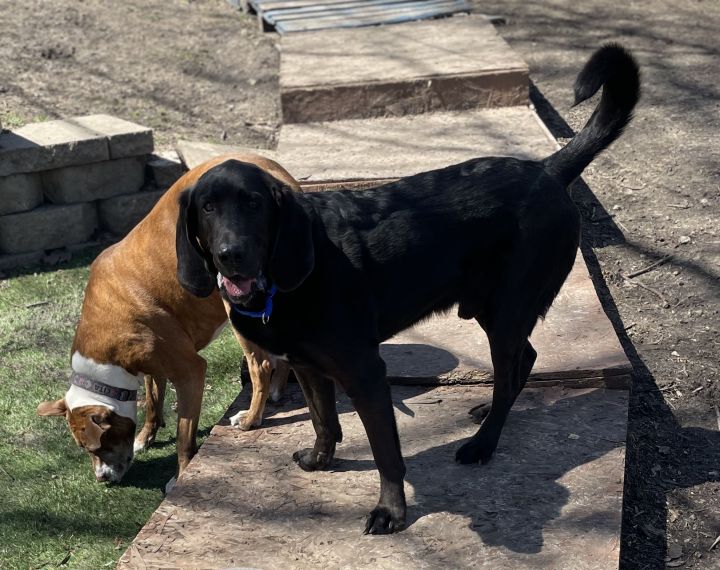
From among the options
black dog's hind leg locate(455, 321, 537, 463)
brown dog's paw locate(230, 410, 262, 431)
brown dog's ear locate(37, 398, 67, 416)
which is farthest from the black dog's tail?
brown dog's ear locate(37, 398, 67, 416)

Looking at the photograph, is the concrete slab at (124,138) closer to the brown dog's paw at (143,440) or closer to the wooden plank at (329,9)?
the brown dog's paw at (143,440)

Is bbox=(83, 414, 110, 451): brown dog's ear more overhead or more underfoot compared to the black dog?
more underfoot

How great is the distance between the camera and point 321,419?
4.03 m

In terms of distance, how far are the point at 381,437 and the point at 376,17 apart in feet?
24.5

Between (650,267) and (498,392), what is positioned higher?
(498,392)

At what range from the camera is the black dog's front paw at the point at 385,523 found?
143 inches

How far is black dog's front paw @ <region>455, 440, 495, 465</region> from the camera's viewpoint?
4020 mm

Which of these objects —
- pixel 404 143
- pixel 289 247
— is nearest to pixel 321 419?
pixel 289 247

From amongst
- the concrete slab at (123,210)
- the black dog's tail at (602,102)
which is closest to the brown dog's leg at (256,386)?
the black dog's tail at (602,102)

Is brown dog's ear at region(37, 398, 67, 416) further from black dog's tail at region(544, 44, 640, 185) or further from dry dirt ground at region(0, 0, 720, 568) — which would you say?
dry dirt ground at region(0, 0, 720, 568)

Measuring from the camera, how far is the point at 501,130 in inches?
295

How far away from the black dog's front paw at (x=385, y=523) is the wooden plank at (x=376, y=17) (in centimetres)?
727

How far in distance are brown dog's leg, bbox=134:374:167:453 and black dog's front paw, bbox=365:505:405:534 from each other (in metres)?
1.87

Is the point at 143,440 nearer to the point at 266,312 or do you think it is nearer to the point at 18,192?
the point at 266,312
